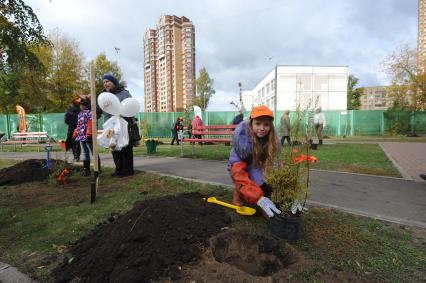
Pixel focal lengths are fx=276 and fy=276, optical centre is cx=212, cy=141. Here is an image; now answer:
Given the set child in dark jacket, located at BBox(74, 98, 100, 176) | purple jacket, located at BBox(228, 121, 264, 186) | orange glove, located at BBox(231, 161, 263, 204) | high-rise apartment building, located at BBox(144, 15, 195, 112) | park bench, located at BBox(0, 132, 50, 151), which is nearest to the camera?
orange glove, located at BBox(231, 161, 263, 204)

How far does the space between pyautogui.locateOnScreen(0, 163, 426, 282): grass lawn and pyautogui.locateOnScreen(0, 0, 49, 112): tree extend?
245cm

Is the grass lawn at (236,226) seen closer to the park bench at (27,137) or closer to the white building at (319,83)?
the park bench at (27,137)

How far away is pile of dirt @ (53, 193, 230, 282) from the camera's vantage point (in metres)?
1.96

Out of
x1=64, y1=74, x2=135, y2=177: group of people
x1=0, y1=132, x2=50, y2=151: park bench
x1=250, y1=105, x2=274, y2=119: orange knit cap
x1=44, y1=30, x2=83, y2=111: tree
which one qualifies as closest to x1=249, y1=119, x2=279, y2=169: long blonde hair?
x1=250, y1=105, x2=274, y2=119: orange knit cap

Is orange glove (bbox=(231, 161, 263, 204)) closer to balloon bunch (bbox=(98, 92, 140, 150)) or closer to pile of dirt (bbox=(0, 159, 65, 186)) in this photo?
balloon bunch (bbox=(98, 92, 140, 150))

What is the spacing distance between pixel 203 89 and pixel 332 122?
87.6 feet

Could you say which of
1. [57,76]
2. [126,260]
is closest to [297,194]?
[126,260]

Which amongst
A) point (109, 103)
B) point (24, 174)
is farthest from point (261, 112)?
point (24, 174)

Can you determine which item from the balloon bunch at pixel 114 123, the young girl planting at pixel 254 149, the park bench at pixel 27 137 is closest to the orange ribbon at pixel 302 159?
the young girl planting at pixel 254 149

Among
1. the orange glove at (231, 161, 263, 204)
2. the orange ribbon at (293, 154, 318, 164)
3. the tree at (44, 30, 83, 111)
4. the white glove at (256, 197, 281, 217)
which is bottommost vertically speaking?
the white glove at (256, 197, 281, 217)

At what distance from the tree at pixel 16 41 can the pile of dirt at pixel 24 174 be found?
5.33 ft

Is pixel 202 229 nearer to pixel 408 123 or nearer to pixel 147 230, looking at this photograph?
pixel 147 230

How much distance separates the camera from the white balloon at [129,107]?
202 inches

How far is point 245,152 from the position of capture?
3119mm
